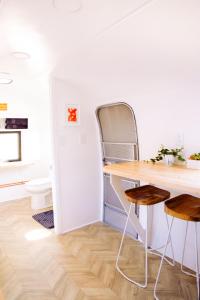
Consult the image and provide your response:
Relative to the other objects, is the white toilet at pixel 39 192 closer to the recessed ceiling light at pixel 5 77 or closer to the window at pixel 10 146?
the window at pixel 10 146

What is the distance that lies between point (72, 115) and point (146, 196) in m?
1.65

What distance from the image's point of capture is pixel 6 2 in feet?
4.91

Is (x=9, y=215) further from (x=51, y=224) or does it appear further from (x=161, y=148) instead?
(x=161, y=148)

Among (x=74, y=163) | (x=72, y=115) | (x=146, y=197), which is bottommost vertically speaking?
(x=146, y=197)

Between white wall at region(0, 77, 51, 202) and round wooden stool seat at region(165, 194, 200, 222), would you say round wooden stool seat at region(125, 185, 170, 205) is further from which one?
white wall at region(0, 77, 51, 202)

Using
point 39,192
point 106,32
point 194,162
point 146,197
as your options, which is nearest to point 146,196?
point 146,197

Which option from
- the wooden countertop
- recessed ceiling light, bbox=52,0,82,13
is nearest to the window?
the wooden countertop

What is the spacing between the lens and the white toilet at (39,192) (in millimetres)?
3924

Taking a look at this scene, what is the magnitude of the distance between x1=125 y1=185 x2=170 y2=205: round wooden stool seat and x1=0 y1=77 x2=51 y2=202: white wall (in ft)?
8.75

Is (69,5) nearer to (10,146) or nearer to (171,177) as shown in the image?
(171,177)

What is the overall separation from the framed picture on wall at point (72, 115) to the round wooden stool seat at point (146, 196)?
56.8 inches

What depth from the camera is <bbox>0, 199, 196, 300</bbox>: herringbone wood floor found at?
195 cm

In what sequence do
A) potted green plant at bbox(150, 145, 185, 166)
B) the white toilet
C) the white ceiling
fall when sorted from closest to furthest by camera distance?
the white ceiling, potted green plant at bbox(150, 145, 185, 166), the white toilet

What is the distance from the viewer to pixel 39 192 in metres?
3.97
